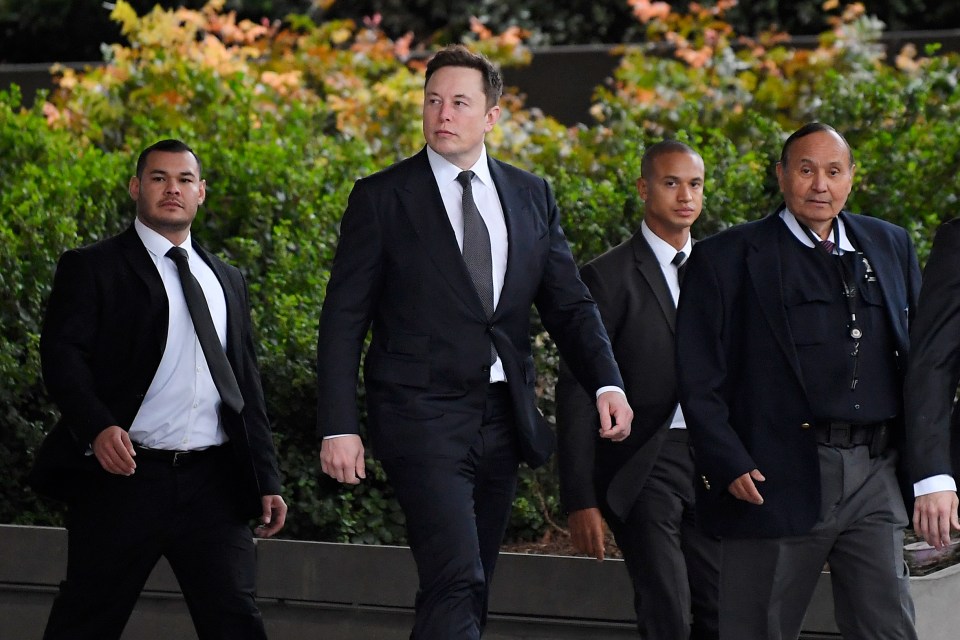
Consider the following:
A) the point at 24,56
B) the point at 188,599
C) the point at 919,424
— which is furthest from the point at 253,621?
the point at 24,56

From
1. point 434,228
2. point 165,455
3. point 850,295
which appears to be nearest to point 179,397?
point 165,455

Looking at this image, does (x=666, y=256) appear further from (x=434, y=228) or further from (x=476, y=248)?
(x=434, y=228)

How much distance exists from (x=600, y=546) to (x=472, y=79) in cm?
179

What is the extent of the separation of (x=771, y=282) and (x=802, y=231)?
24 cm

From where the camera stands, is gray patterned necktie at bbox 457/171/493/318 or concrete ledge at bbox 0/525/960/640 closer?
gray patterned necktie at bbox 457/171/493/318

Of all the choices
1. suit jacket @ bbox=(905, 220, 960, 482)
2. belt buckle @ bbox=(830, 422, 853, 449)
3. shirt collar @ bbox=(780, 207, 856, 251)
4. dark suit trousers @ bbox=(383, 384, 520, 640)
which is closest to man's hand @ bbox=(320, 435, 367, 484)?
dark suit trousers @ bbox=(383, 384, 520, 640)

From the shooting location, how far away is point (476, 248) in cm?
535

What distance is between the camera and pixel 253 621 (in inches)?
222

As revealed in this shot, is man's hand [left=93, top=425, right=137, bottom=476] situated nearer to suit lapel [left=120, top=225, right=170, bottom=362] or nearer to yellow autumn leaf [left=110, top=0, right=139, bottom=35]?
suit lapel [left=120, top=225, right=170, bottom=362]

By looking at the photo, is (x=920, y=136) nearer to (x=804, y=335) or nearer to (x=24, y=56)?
(x=804, y=335)

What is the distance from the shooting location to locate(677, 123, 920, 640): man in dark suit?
4996mm

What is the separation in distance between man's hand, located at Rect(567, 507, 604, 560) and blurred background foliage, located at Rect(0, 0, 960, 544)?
1508 millimetres

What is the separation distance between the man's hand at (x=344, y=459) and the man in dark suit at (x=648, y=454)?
114cm

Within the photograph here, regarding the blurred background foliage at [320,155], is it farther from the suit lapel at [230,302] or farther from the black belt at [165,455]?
the black belt at [165,455]
